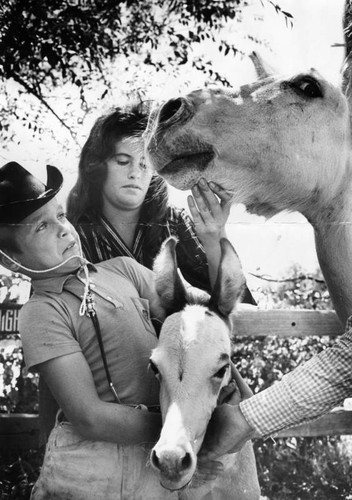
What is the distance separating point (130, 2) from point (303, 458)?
1.70 m

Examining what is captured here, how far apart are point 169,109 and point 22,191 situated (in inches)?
21.8

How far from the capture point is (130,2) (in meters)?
2.18

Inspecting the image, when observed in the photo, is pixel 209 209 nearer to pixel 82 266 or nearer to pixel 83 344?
pixel 82 266

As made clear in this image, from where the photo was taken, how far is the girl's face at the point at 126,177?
2.15 m

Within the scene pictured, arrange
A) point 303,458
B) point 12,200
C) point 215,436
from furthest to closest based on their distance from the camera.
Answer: point 303,458 → point 12,200 → point 215,436

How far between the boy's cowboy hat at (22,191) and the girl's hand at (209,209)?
0.46m

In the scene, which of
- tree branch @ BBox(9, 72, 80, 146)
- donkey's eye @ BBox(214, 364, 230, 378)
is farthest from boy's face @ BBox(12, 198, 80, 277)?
donkey's eye @ BBox(214, 364, 230, 378)

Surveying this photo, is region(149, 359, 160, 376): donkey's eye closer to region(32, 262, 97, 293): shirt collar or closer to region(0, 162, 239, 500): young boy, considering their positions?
region(0, 162, 239, 500): young boy

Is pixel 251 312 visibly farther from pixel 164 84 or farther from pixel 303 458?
pixel 164 84

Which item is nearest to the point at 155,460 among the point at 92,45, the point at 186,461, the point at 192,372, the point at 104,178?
the point at 186,461

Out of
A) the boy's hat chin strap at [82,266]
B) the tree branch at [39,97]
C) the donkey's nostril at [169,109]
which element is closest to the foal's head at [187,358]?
the boy's hat chin strap at [82,266]

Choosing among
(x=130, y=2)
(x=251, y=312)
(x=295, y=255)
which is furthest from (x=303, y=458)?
(x=130, y=2)

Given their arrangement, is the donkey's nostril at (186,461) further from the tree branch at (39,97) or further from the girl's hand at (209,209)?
the tree branch at (39,97)

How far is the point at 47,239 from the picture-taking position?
209 centimetres
